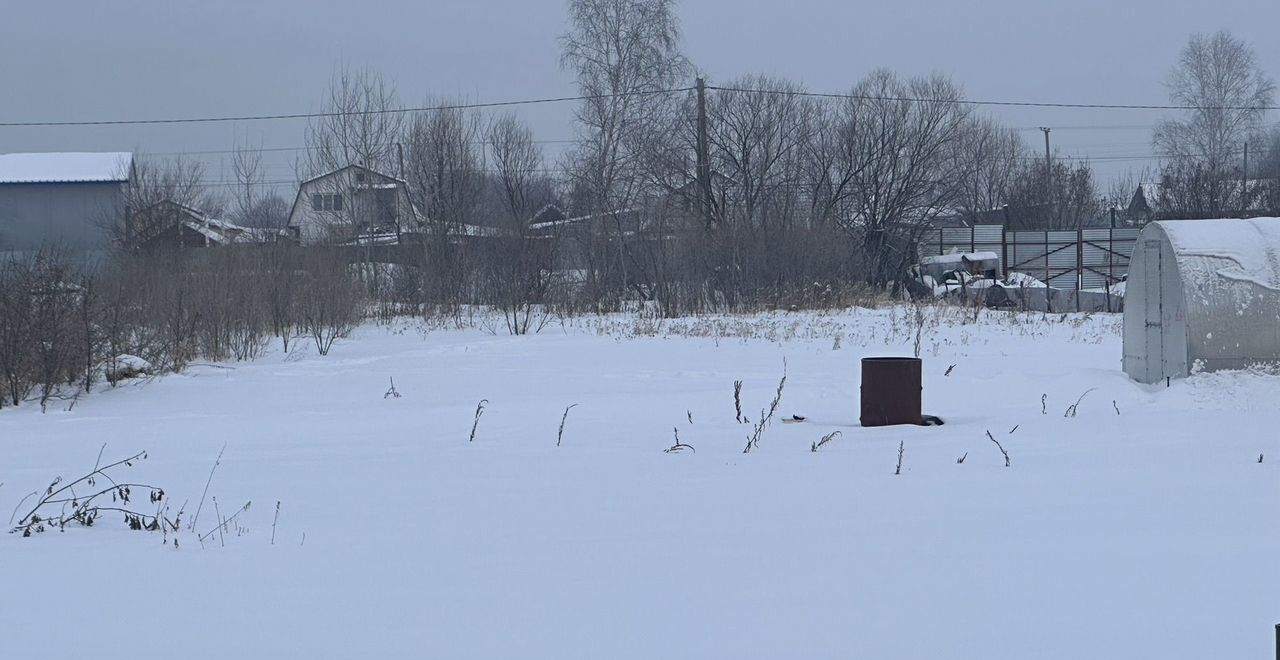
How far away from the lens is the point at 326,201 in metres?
32.9

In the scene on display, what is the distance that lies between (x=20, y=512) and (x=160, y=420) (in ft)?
13.8

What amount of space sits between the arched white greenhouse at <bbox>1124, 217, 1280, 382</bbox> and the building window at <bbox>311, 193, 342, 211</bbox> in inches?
970

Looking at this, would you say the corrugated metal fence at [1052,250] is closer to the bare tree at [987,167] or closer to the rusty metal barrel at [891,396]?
the bare tree at [987,167]

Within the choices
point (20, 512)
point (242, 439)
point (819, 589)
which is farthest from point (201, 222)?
point (819, 589)

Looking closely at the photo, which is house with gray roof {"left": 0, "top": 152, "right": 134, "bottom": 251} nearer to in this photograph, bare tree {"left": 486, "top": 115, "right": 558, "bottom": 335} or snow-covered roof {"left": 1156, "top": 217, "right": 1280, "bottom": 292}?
bare tree {"left": 486, "top": 115, "right": 558, "bottom": 335}

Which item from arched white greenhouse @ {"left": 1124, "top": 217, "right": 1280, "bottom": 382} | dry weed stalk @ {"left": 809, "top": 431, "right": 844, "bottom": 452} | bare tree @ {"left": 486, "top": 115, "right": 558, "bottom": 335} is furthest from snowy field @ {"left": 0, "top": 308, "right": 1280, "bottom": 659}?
bare tree @ {"left": 486, "top": 115, "right": 558, "bottom": 335}

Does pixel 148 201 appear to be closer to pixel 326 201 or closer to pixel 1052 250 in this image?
pixel 326 201

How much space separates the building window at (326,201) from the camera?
31772mm

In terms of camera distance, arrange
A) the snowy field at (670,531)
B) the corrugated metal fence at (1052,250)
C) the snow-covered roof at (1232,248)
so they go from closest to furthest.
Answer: the snowy field at (670,531), the snow-covered roof at (1232,248), the corrugated metal fence at (1052,250)

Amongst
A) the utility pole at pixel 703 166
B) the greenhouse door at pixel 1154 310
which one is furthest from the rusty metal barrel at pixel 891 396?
the utility pole at pixel 703 166

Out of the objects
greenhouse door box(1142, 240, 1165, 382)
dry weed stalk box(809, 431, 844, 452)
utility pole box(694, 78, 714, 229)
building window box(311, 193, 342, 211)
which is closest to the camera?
dry weed stalk box(809, 431, 844, 452)

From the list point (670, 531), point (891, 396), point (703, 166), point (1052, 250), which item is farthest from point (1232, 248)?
point (1052, 250)

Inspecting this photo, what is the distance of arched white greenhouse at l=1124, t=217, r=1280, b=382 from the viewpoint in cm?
1000

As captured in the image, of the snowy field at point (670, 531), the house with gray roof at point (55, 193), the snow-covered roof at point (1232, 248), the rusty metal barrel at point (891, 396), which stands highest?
the house with gray roof at point (55, 193)
